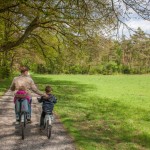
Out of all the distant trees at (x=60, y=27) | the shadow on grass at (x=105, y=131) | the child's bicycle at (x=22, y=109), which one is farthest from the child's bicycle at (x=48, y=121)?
the distant trees at (x=60, y=27)

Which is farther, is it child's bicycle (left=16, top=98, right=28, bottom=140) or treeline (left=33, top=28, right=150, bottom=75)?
treeline (left=33, top=28, right=150, bottom=75)

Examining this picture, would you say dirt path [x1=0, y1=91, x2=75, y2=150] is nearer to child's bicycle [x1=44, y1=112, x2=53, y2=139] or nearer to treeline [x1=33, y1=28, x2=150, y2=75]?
child's bicycle [x1=44, y1=112, x2=53, y2=139]

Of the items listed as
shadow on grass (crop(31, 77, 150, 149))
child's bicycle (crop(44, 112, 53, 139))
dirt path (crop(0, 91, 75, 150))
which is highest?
child's bicycle (crop(44, 112, 53, 139))

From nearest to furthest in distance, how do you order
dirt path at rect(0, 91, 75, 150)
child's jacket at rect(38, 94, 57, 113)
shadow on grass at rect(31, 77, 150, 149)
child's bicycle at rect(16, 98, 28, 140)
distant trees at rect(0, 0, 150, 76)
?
1. dirt path at rect(0, 91, 75, 150)
2. child's bicycle at rect(16, 98, 28, 140)
3. shadow on grass at rect(31, 77, 150, 149)
4. child's jacket at rect(38, 94, 57, 113)
5. distant trees at rect(0, 0, 150, 76)

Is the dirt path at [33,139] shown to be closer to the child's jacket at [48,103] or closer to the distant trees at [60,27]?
the child's jacket at [48,103]

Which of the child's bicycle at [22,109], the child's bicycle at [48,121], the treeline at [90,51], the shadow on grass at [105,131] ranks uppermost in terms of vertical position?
the treeline at [90,51]

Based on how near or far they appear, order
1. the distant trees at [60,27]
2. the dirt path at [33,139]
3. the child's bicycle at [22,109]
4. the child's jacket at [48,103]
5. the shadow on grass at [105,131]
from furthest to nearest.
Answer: the distant trees at [60,27], the child's jacket at [48,103], the shadow on grass at [105,131], the child's bicycle at [22,109], the dirt path at [33,139]

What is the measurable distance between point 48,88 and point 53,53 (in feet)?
56.3

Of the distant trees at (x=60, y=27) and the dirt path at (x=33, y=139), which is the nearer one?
the dirt path at (x=33, y=139)

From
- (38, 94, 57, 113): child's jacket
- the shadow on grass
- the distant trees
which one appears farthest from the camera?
the distant trees

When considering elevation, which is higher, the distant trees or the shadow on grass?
the distant trees

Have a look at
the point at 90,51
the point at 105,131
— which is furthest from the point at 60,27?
the point at 105,131

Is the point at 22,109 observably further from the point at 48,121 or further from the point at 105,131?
the point at 105,131

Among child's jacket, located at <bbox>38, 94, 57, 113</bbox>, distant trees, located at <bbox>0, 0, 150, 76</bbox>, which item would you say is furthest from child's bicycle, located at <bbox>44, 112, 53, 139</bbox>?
distant trees, located at <bbox>0, 0, 150, 76</bbox>
